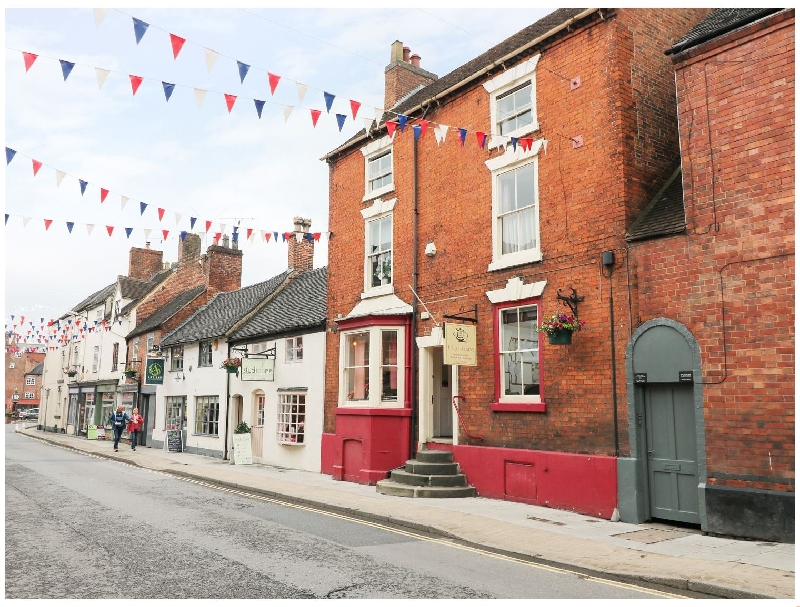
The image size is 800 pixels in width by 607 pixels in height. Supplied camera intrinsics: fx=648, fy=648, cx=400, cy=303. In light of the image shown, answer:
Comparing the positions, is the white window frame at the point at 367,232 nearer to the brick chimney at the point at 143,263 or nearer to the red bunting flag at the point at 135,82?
the red bunting flag at the point at 135,82

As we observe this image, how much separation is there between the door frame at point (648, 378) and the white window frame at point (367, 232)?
690 cm

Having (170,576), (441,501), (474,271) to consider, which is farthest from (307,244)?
(170,576)

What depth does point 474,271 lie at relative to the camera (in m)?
13.7

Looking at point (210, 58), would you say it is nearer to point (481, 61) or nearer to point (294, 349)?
point (481, 61)

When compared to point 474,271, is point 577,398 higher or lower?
lower

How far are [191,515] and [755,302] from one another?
30.5 ft

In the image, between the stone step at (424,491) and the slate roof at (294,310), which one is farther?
the slate roof at (294,310)

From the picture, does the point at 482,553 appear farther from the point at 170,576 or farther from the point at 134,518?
the point at 134,518

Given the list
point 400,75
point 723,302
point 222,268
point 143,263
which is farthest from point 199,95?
point 143,263

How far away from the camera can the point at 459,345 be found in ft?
41.9

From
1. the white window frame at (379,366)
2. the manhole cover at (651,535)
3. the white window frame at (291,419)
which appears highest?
the white window frame at (379,366)

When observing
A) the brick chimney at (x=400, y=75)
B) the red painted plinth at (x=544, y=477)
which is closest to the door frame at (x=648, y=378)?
the red painted plinth at (x=544, y=477)

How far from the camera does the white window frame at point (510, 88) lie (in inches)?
509

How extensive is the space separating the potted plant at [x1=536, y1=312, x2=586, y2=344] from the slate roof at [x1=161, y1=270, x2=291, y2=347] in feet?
50.0
